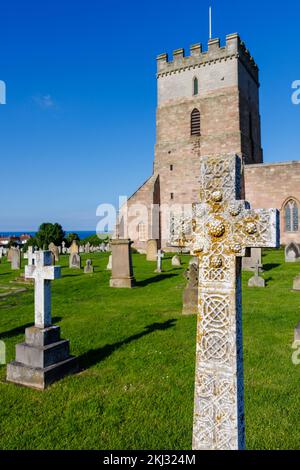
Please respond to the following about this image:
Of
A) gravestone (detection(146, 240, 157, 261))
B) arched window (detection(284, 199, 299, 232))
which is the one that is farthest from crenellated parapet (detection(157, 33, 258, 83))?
gravestone (detection(146, 240, 157, 261))

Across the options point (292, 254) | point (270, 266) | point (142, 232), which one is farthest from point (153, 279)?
point (142, 232)

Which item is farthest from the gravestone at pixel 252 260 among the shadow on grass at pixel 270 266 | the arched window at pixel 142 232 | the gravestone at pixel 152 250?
the arched window at pixel 142 232

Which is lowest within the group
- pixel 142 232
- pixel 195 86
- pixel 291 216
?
pixel 142 232

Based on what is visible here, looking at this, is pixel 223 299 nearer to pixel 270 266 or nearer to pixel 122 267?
pixel 122 267

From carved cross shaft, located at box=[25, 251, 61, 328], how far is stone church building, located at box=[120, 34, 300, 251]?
22.9 metres

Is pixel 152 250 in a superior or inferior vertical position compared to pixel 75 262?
superior

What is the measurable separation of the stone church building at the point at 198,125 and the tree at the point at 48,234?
502 inches

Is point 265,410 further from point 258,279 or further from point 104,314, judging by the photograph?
point 258,279

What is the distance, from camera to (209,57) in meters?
29.9

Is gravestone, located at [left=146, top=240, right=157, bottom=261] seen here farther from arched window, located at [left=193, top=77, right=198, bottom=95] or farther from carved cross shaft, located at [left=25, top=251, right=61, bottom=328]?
arched window, located at [left=193, top=77, right=198, bottom=95]

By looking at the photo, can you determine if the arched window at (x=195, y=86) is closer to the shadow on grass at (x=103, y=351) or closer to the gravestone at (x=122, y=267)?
the gravestone at (x=122, y=267)

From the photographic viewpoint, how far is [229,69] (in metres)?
29.1

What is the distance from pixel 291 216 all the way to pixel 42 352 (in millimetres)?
24678

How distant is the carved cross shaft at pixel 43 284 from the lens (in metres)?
5.31
